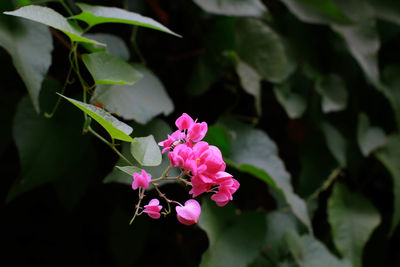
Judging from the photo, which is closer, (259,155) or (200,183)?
(200,183)

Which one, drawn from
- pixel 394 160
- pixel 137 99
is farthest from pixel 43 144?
pixel 394 160

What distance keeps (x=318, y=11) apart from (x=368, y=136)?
10.7 inches

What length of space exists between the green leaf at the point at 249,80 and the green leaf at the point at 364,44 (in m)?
0.22

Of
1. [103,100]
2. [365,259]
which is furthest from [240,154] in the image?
[365,259]

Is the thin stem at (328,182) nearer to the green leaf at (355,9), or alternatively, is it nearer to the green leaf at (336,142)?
the green leaf at (336,142)

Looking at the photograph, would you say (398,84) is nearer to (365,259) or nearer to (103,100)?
(365,259)

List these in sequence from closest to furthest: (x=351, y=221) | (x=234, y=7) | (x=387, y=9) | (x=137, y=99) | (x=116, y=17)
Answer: (x=116, y=17) < (x=137, y=99) < (x=234, y=7) < (x=351, y=221) < (x=387, y=9)

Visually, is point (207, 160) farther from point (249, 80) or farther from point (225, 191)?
point (249, 80)

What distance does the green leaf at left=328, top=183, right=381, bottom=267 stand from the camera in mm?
672

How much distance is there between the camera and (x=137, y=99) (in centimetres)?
48

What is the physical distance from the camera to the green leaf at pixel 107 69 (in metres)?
0.35

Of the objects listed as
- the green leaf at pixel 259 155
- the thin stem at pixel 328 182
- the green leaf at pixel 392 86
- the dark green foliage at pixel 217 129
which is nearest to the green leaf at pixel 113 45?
the dark green foliage at pixel 217 129

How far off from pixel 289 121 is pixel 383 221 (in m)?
0.31

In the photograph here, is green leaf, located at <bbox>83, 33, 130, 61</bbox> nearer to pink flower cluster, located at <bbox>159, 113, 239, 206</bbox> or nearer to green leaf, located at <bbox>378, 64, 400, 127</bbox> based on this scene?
pink flower cluster, located at <bbox>159, 113, 239, 206</bbox>
